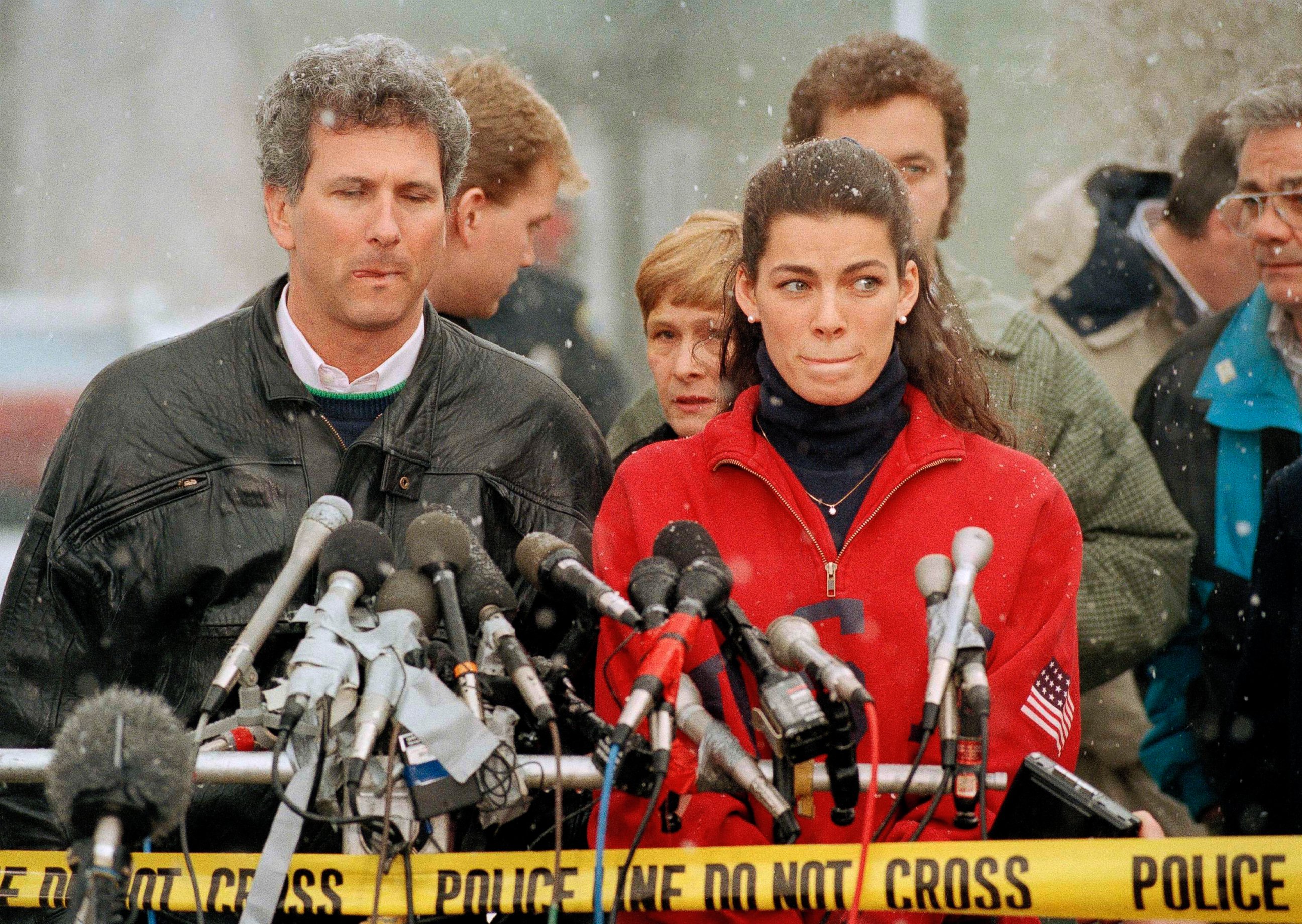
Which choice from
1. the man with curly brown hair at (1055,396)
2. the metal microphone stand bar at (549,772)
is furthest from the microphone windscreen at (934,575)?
the man with curly brown hair at (1055,396)

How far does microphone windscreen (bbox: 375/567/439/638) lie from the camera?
2.74m

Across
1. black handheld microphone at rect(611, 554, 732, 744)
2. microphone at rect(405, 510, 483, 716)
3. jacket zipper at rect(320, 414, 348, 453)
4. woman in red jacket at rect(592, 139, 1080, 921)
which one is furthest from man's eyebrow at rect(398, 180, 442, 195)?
black handheld microphone at rect(611, 554, 732, 744)

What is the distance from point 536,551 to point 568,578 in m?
0.13

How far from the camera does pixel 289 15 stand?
10.7 m

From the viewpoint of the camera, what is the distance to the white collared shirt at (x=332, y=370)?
141 inches

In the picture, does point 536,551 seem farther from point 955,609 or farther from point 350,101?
point 350,101

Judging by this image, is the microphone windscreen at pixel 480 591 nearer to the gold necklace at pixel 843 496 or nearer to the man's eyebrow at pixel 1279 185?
the gold necklace at pixel 843 496

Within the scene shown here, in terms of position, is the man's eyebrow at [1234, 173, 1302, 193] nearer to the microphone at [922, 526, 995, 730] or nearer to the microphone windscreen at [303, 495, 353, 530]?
the microphone at [922, 526, 995, 730]

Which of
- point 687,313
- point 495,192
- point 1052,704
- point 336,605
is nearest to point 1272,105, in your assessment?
point 687,313

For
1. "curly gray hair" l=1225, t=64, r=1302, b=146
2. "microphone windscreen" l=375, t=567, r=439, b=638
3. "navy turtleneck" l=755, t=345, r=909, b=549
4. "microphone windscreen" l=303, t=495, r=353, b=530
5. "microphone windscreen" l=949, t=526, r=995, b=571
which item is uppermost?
"curly gray hair" l=1225, t=64, r=1302, b=146

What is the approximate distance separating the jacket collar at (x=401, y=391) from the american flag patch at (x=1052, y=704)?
1396 mm

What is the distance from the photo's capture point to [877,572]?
3.11 meters

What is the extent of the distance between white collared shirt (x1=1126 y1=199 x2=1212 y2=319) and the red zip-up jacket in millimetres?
2783

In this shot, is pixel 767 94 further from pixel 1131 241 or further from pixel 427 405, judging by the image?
pixel 427 405
